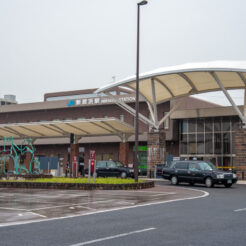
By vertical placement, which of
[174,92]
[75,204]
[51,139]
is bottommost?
[75,204]

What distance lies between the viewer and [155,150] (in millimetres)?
37969

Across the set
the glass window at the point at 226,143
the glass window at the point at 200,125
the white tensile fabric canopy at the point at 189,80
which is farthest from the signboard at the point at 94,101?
the glass window at the point at 226,143

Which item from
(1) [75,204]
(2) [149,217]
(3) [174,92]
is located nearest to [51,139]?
(3) [174,92]

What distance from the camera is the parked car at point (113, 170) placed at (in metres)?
32.7

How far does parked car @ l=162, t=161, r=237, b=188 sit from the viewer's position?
78.0ft

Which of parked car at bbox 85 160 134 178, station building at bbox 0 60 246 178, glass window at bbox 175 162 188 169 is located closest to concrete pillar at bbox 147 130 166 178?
station building at bbox 0 60 246 178

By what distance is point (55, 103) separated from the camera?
5238cm

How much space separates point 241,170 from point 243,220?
24353mm

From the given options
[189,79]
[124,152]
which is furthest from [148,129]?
[189,79]

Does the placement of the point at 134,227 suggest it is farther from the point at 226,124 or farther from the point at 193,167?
the point at 226,124

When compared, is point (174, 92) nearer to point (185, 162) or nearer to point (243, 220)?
point (185, 162)

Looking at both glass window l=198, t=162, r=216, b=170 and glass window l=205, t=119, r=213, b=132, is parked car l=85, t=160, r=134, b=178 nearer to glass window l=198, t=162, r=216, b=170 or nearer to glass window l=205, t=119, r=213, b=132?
glass window l=198, t=162, r=216, b=170

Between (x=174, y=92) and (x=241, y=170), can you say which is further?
(x=174, y=92)

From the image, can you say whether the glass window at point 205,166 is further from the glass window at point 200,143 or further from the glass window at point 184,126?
the glass window at point 184,126
